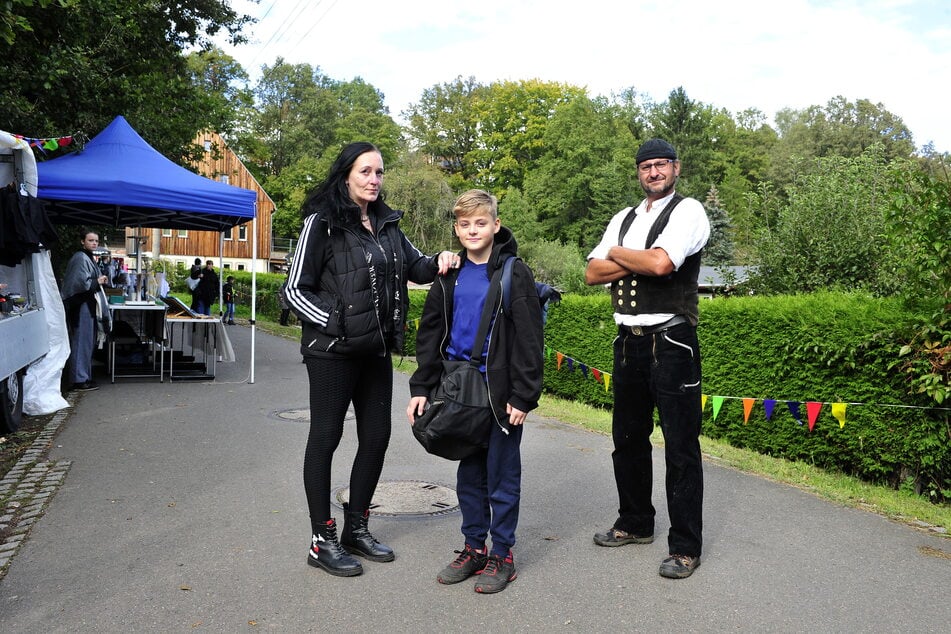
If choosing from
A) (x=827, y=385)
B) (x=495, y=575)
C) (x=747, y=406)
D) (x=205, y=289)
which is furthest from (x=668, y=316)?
(x=205, y=289)

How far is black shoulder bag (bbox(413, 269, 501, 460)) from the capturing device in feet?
13.5

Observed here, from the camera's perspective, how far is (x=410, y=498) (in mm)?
5941

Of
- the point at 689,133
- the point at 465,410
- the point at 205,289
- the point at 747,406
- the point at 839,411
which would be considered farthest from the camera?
the point at 689,133

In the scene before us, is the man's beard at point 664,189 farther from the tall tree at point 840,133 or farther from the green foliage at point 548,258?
the tall tree at point 840,133

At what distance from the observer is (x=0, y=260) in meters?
8.89

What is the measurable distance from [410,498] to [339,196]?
2450mm

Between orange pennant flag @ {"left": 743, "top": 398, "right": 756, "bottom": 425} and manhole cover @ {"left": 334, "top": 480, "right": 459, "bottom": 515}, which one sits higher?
orange pennant flag @ {"left": 743, "top": 398, "right": 756, "bottom": 425}

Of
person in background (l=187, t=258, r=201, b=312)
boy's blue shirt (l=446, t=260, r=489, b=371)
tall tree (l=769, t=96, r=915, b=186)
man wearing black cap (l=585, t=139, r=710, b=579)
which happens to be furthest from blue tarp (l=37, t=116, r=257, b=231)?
tall tree (l=769, t=96, r=915, b=186)

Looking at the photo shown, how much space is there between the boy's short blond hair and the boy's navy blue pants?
3.42 ft

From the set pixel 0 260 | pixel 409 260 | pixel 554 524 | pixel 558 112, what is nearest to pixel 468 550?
pixel 554 524

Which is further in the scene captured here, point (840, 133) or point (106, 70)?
point (840, 133)

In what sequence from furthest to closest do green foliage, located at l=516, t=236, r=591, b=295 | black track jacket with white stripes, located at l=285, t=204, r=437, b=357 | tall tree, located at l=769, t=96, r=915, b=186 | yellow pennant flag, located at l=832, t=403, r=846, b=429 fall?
tall tree, located at l=769, t=96, r=915, b=186 < green foliage, located at l=516, t=236, r=591, b=295 < yellow pennant flag, located at l=832, t=403, r=846, b=429 < black track jacket with white stripes, located at l=285, t=204, r=437, b=357

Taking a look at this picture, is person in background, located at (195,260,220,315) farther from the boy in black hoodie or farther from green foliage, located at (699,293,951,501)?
the boy in black hoodie

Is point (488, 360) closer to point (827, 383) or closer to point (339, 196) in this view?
point (339, 196)
